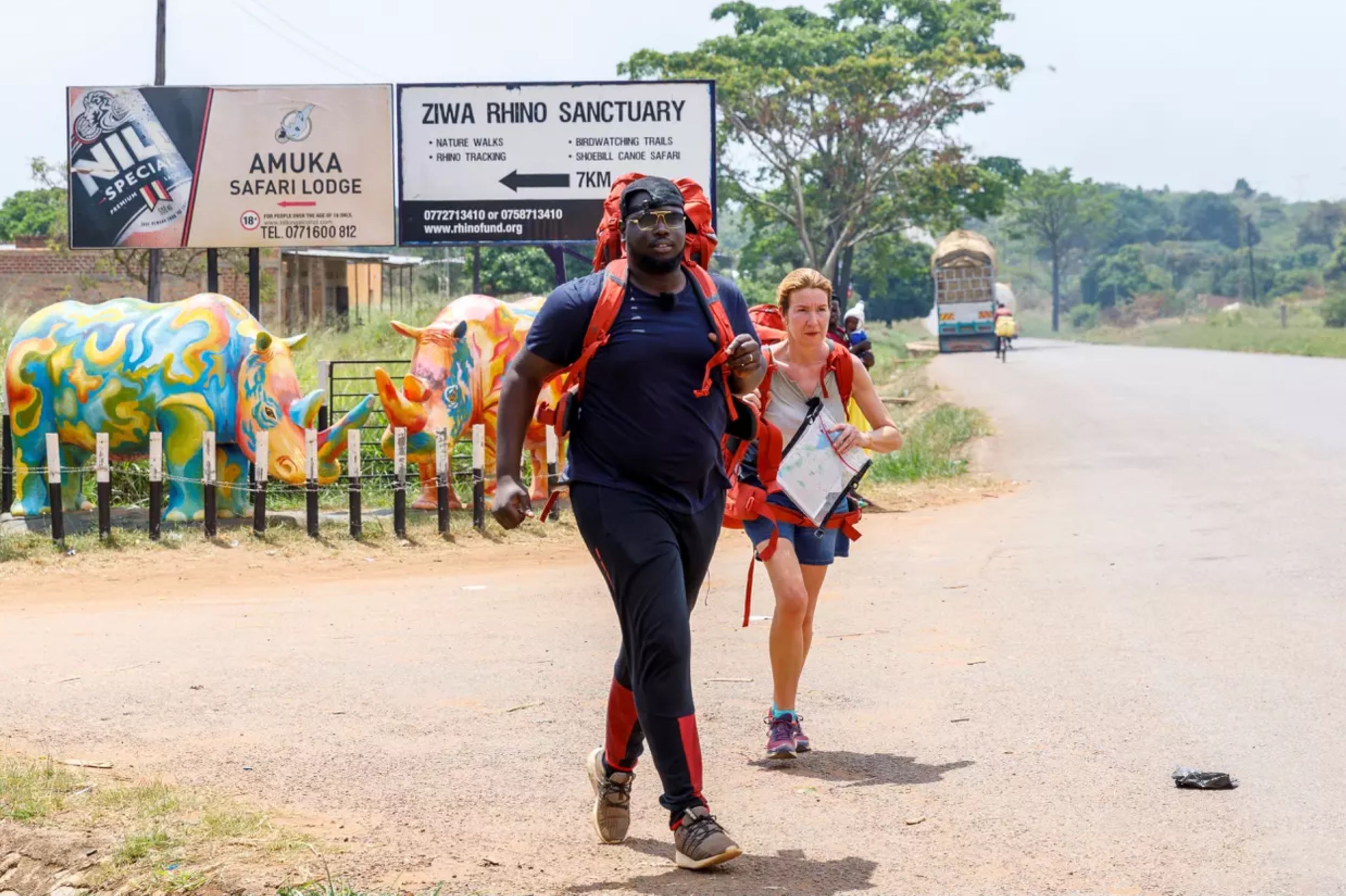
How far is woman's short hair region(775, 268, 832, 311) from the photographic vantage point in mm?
6605

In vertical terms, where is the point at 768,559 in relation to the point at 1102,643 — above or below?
above

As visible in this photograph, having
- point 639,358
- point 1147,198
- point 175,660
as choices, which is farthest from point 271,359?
point 1147,198

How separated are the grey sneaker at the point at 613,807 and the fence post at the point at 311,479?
941cm

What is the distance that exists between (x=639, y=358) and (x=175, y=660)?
4.63m

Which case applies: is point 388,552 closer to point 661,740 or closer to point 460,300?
point 460,300

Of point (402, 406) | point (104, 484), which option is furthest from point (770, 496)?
point (402, 406)

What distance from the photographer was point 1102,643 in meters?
8.72

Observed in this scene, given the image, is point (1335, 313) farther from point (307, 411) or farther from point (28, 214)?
point (307, 411)

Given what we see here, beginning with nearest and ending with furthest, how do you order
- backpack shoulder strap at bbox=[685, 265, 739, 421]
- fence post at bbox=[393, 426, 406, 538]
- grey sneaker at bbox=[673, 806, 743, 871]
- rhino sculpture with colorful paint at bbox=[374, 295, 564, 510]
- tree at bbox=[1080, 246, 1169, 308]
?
grey sneaker at bbox=[673, 806, 743, 871], backpack shoulder strap at bbox=[685, 265, 739, 421], fence post at bbox=[393, 426, 406, 538], rhino sculpture with colorful paint at bbox=[374, 295, 564, 510], tree at bbox=[1080, 246, 1169, 308]

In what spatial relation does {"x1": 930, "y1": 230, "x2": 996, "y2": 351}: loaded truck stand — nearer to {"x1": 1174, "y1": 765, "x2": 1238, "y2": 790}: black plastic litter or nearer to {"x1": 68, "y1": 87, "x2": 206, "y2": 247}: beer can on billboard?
{"x1": 68, "y1": 87, "x2": 206, "y2": 247}: beer can on billboard

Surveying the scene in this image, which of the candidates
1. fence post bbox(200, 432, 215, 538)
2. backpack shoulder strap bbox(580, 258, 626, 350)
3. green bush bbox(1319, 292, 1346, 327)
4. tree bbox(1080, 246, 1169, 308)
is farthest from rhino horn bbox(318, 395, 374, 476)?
tree bbox(1080, 246, 1169, 308)

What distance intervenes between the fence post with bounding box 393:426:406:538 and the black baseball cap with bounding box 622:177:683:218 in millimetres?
9526

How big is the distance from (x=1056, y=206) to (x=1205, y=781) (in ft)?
347

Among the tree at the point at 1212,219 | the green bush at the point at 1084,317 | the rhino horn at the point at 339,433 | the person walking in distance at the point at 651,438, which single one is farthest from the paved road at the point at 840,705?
the tree at the point at 1212,219
